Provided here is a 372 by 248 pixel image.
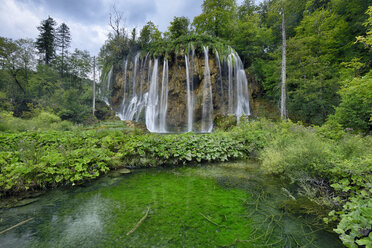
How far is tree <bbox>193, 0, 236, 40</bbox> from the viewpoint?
19.8m

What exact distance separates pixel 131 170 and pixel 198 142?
7.89 ft

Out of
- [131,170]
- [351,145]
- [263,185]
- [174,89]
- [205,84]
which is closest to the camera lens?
[351,145]

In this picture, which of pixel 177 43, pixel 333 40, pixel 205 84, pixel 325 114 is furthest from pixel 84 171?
pixel 333 40

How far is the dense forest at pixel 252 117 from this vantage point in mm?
2768

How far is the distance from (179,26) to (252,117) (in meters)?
16.2

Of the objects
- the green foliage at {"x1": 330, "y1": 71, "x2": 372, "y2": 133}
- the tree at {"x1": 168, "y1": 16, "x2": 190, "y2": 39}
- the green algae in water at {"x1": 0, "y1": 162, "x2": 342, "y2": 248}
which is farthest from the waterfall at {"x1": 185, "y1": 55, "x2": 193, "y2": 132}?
the green algae in water at {"x1": 0, "y1": 162, "x2": 342, "y2": 248}

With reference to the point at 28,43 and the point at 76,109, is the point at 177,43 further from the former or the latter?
the point at 28,43

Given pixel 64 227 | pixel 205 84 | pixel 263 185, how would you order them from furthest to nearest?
pixel 205 84, pixel 263 185, pixel 64 227

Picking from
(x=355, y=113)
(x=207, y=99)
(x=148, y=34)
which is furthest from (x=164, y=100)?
(x=355, y=113)

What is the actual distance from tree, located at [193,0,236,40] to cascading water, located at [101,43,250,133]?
6.05 meters

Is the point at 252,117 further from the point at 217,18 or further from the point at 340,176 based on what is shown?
the point at 217,18

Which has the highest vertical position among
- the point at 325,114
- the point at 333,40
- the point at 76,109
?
the point at 333,40

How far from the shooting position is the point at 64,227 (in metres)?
2.12

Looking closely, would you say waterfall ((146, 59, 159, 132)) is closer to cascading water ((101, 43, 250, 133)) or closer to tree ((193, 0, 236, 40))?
cascading water ((101, 43, 250, 133))
